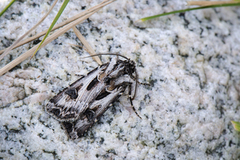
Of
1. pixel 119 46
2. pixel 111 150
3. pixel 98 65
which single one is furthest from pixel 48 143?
pixel 119 46

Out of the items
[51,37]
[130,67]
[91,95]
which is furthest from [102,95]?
[51,37]

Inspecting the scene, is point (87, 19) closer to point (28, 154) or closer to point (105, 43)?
point (105, 43)

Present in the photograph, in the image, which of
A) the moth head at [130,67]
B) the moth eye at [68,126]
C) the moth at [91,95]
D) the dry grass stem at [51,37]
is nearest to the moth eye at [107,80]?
the moth at [91,95]

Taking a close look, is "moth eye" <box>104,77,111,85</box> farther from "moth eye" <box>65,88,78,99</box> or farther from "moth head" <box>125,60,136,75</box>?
"moth eye" <box>65,88,78,99</box>

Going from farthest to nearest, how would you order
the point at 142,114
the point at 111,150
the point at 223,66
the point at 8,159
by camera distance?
the point at 223,66
the point at 142,114
the point at 111,150
the point at 8,159

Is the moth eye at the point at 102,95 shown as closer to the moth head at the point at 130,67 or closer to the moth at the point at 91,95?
the moth at the point at 91,95

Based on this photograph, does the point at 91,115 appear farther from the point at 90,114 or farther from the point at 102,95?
the point at 102,95

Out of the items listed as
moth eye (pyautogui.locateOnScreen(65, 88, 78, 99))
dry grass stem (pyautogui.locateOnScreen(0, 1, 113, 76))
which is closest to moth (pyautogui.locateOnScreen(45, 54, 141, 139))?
moth eye (pyautogui.locateOnScreen(65, 88, 78, 99))

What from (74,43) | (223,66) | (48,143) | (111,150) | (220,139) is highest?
(74,43)
